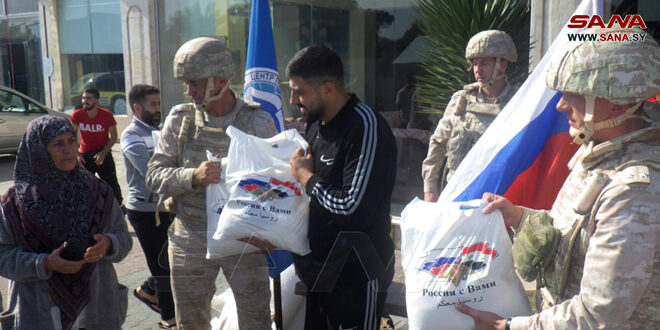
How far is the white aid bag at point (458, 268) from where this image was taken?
1.91 metres

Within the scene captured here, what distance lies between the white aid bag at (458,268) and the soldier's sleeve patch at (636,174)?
0.51m

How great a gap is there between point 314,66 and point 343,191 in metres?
0.58

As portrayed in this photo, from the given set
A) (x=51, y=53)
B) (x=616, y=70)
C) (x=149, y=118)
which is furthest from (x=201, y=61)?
(x=51, y=53)

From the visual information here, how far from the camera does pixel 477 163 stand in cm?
292

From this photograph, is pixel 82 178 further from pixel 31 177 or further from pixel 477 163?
pixel 477 163

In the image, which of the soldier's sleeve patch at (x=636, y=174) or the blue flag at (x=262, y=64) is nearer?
the soldier's sleeve patch at (x=636, y=174)

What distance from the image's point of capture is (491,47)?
4070mm

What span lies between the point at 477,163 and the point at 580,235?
1.25 meters

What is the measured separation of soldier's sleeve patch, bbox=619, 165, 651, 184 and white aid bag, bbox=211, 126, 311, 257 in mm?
1403

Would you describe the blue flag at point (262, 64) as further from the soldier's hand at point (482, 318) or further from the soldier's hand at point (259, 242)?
the soldier's hand at point (482, 318)

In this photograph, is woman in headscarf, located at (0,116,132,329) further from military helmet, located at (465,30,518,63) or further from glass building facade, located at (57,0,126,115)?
glass building facade, located at (57,0,126,115)

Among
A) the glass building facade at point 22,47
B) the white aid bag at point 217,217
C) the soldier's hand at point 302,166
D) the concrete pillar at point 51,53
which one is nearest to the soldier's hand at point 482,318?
the soldier's hand at point 302,166

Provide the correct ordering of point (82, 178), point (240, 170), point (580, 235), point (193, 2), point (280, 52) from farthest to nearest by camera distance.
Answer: point (193, 2) < point (280, 52) < point (82, 178) < point (240, 170) < point (580, 235)

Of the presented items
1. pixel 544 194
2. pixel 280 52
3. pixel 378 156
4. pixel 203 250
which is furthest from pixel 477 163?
pixel 280 52
